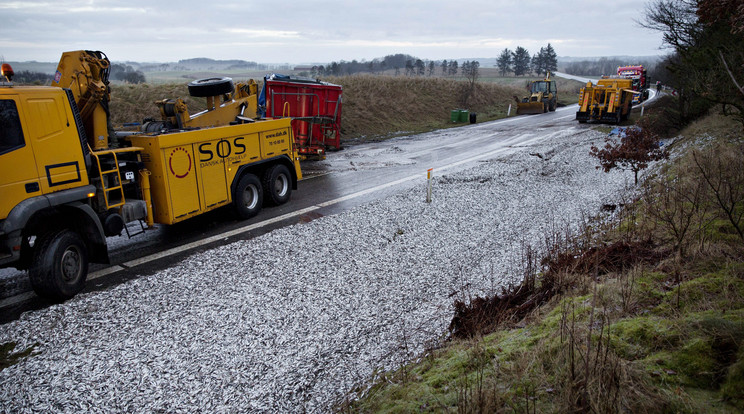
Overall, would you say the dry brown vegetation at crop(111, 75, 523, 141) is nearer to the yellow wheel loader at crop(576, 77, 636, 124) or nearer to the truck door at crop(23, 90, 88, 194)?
the yellow wheel loader at crop(576, 77, 636, 124)

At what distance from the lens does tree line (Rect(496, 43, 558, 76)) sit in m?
108

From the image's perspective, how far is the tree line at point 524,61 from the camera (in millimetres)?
108188

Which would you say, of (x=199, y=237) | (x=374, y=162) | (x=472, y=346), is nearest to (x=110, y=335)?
(x=199, y=237)

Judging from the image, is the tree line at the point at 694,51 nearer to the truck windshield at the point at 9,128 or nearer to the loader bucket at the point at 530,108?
the truck windshield at the point at 9,128

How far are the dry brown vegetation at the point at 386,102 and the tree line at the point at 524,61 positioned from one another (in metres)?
67.8

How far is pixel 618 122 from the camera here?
85.9 feet

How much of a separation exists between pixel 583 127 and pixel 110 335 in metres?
26.0

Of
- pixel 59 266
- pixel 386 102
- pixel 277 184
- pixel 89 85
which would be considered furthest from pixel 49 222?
pixel 386 102

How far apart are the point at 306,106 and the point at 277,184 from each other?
24.5 ft

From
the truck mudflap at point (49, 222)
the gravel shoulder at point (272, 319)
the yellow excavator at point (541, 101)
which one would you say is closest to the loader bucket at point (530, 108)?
the yellow excavator at point (541, 101)

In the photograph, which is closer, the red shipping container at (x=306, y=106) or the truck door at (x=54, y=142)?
the truck door at (x=54, y=142)

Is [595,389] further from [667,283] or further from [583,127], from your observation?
[583,127]

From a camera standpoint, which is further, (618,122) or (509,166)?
(618,122)

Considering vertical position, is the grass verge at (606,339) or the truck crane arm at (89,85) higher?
the truck crane arm at (89,85)
